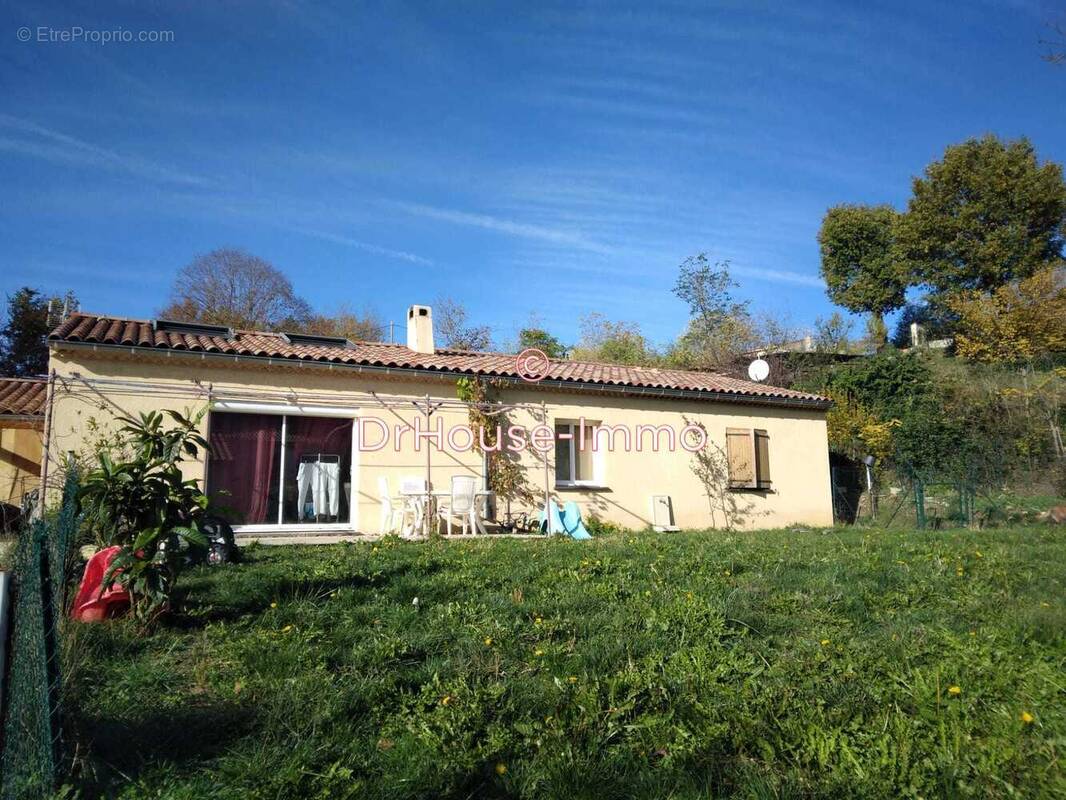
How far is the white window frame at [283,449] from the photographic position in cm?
1060

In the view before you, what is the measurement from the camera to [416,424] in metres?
11.9

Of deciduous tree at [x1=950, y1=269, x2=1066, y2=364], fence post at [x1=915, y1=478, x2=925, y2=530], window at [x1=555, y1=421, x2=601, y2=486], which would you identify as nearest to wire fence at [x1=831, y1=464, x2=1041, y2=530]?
fence post at [x1=915, y1=478, x2=925, y2=530]

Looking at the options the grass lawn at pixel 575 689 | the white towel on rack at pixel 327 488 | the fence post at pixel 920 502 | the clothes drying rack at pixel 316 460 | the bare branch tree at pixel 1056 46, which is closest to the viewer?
the grass lawn at pixel 575 689

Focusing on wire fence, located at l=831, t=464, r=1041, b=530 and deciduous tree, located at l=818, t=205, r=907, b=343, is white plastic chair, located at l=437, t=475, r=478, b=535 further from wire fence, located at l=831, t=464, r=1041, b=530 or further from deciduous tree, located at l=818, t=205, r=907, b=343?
deciduous tree, located at l=818, t=205, r=907, b=343

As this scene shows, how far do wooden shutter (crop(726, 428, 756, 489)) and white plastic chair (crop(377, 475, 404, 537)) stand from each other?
7010 mm

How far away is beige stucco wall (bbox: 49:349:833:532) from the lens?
32.3 ft

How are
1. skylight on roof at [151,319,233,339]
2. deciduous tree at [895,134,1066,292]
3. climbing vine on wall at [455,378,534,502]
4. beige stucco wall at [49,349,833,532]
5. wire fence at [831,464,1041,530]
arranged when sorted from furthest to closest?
deciduous tree at [895,134,1066,292] < wire fence at [831,464,1041,530] < climbing vine on wall at [455,378,534,502] < skylight on roof at [151,319,233,339] < beige stucco wall at [49,349,833,532]

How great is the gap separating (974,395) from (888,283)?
9.98 m

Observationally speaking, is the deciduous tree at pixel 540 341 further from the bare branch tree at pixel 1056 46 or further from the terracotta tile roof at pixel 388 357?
the bare branch tree at pixel 1056 46

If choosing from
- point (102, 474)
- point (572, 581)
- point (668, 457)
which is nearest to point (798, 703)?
point (572, 581)

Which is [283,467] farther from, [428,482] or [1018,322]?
[1018,322]

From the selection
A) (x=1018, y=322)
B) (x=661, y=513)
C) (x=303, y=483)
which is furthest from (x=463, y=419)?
(x=1018, y=322)

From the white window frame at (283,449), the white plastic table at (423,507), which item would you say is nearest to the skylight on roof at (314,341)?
the white window frame at (283,449)

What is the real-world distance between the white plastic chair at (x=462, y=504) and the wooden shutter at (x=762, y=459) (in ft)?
21.6
